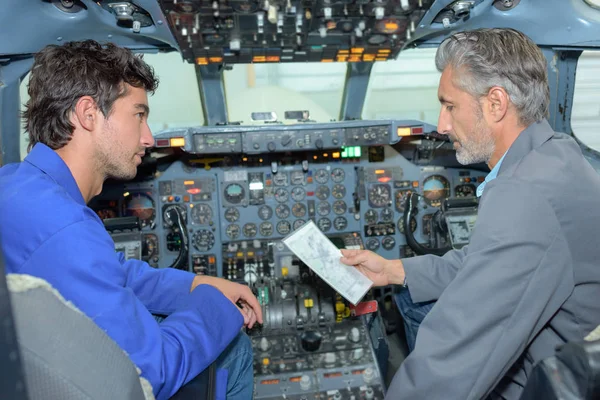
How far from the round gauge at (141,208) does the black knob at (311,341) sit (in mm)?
2031

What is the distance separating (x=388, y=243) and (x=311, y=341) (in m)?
1.85

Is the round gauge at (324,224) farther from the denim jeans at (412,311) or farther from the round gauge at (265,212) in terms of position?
the denim jeans at (412,311)

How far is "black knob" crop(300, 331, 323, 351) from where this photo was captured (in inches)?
111

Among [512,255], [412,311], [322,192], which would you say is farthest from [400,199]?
[512,255]

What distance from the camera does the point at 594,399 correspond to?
23.6 inches

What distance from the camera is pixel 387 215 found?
4426 millimetres

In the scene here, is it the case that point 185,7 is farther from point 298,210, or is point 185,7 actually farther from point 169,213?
point 298,210

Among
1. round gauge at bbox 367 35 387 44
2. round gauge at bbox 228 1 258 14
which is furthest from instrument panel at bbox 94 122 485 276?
round gauge at bbox 228 1 258 14

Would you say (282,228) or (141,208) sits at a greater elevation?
(141,208)

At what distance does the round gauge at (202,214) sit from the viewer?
423cm

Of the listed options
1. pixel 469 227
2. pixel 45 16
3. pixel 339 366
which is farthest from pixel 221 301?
pixel 469 227

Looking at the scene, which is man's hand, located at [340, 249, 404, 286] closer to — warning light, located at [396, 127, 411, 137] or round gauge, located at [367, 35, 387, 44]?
round gauge, located at [367, 35, 387, 44]

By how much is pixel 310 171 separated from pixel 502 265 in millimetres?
3133

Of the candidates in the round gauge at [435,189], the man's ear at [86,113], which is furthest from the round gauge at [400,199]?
the man's ear at [86,113]
